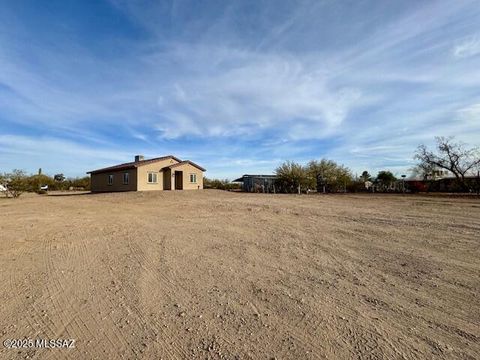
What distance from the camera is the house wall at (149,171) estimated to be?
28.1 m

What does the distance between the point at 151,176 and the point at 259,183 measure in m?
15.0

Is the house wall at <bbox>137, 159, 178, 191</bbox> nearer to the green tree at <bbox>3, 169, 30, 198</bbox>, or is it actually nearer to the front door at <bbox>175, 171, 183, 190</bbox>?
the front door at <bbox>175, 171, 183, 190</bbox>

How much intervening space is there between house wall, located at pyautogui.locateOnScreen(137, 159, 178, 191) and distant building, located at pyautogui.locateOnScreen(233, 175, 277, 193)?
36.8 feet

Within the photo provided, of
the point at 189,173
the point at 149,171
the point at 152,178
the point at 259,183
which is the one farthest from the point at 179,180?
the point at 259,183

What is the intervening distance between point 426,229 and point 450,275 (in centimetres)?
420

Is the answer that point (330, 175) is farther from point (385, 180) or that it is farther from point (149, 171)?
point (149, 171)

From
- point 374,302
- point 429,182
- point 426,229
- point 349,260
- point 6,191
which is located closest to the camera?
point 374,302

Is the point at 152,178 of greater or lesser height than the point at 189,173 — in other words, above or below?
below

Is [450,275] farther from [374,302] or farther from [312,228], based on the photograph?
[312,228]

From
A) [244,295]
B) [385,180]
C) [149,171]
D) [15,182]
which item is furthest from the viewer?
[385,180]

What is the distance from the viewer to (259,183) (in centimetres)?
3938

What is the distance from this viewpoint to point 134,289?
4.11 metres

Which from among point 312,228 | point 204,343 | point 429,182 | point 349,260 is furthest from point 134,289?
point 429,182

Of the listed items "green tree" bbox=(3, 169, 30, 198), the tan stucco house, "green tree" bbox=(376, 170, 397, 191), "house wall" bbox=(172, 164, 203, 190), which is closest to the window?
the tan stucco house
